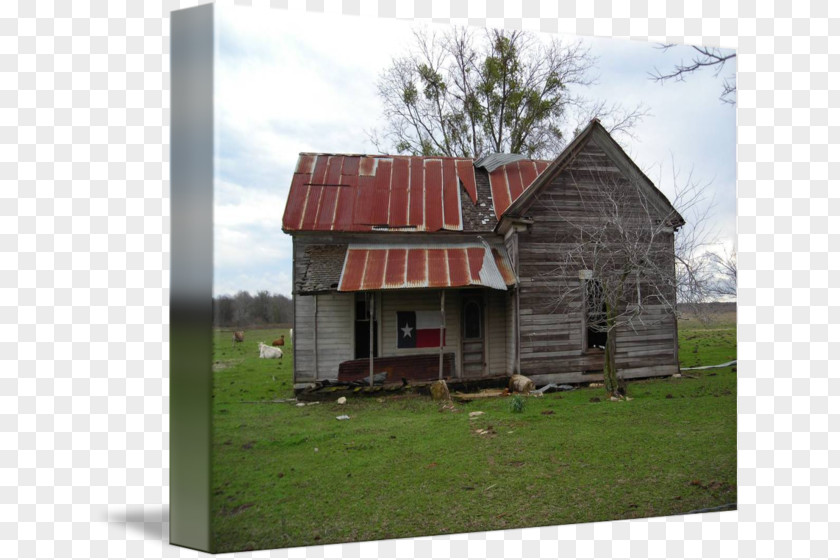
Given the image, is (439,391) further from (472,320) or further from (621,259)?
(621,259)

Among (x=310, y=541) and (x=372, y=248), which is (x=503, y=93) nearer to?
(x=372, y=248)

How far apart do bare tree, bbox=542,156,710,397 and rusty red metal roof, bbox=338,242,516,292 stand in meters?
1.01

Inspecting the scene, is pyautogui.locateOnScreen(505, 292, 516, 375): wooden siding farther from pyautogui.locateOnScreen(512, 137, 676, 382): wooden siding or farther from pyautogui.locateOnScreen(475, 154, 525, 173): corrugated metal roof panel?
pyautogui.locateOnScreen(475, 154, 525, 173): corrugated metal roof panel

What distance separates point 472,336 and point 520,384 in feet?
2.14

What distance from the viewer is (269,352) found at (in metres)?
3.66

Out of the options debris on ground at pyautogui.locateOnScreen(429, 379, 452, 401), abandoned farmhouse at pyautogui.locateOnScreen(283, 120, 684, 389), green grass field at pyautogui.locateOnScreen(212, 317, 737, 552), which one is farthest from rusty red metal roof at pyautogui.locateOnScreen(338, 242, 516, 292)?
green grass field at pyautogui.locateOnScreen(212, 317, 737, 552)

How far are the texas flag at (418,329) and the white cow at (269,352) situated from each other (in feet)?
3.88

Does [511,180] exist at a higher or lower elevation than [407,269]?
higher

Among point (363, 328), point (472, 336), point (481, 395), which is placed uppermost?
point (363, 328)

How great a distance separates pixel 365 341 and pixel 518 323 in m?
1.61

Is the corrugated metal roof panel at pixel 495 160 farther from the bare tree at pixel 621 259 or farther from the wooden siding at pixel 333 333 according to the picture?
the wooden siding at pixel 333 333

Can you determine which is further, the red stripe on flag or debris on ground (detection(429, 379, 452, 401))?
the red stripe on flag

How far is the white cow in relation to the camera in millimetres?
3572

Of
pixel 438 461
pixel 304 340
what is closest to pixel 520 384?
pixel 438 461
